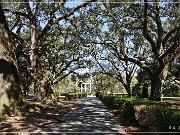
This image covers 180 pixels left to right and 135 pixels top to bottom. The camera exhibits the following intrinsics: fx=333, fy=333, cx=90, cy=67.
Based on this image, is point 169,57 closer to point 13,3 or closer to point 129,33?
point 129,33

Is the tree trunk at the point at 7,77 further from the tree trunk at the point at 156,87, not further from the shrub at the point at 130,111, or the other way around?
the tree trunk at the point at 156,87

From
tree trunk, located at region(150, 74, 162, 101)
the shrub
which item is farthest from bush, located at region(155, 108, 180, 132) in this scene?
tree trunk, located at region(150, 74, 162, 101)

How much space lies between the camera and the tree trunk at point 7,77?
17016 mm

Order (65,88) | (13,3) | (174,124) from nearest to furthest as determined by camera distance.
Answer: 1. (174,124)
2. (13,3)
3. (65,88)

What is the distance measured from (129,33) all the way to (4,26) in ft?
40.0

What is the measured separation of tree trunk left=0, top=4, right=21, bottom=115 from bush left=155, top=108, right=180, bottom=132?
885cm

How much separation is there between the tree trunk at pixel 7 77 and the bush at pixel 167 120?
8852mm

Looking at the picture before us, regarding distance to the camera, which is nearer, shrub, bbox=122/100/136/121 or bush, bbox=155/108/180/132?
bush, bbox=155/108/180/132

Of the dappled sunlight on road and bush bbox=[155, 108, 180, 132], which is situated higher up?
bush bbox=[155, 108, 180, 132]

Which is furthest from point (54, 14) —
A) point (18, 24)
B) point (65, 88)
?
point (65, 88)

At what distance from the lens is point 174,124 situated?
8.84 metres

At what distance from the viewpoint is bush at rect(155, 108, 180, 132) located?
873 cm

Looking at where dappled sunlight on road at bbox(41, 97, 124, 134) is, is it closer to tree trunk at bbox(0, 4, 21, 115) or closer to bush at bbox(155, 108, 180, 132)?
bush at bbox(155, 108, 180, 132)

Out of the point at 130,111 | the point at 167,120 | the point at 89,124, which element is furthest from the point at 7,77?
the point at 167,120
